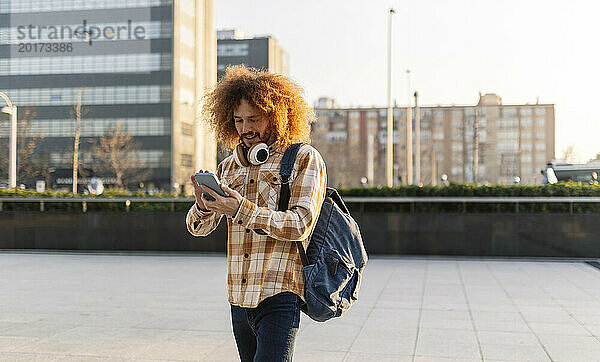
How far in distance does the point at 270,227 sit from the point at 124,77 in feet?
207

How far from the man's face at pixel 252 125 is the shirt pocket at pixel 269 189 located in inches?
6.4

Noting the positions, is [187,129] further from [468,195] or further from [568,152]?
[468,195]

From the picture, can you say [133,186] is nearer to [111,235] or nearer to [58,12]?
[58,12]

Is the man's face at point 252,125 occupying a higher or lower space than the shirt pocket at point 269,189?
higher

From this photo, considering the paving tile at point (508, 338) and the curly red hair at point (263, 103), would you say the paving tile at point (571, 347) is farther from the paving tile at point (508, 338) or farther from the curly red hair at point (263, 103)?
the curly red hair at point (263, 103)

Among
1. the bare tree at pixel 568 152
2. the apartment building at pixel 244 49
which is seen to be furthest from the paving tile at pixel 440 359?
the apartment building at pixel 244 49

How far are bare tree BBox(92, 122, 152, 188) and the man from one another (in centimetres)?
5189

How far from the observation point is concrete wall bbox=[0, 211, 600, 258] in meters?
13.9

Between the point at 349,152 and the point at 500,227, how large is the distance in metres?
64.9

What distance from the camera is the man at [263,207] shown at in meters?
2.80

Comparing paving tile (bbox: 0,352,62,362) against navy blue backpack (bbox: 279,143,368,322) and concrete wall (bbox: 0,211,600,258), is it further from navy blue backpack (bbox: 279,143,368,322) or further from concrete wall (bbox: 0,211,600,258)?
concrete wall (bbox: 0,211,600,258)

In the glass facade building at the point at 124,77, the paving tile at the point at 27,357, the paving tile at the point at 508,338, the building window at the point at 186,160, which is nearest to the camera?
the paving tile at the point at 27,357

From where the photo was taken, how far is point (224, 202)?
2.69m

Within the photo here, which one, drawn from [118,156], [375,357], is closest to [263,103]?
[375,357]
